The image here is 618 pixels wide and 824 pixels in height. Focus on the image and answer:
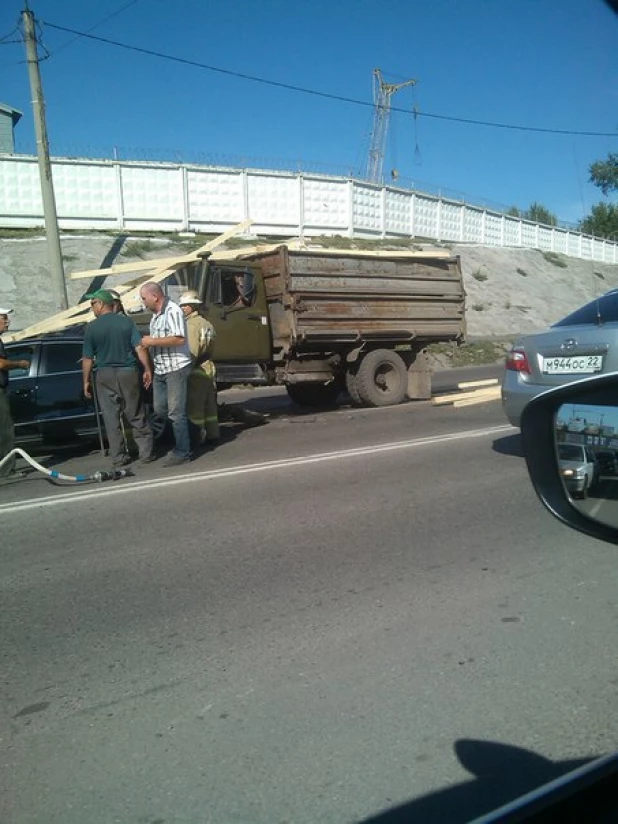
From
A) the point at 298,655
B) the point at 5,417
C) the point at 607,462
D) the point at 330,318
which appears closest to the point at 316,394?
the point at 330,318

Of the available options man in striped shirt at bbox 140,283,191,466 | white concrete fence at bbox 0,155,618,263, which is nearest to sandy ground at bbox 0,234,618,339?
white concrete fence at bbox 0,155,618,263

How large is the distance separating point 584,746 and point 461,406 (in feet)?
31.5

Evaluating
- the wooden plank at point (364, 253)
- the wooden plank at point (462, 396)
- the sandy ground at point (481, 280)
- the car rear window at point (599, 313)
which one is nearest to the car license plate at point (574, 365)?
the car rear window at point (599, 313)

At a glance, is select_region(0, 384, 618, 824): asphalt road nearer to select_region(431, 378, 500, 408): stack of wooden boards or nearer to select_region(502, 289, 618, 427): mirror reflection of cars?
select_region(502, 289, 618, 427): mirror reflection of cars

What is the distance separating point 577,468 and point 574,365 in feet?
15.5

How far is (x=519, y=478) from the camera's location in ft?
22.9

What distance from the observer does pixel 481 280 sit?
32.4 m

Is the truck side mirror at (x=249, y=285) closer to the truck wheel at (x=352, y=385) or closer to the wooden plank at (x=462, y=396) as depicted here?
the truck wheel at (x=352, y=385)

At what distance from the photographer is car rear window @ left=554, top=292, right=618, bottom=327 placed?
6504mm

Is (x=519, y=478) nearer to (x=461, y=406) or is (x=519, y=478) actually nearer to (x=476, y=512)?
(x=476, y=512)

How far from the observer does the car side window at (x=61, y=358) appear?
9.04 metres

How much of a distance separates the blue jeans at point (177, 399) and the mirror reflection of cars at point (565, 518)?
20.6 feet

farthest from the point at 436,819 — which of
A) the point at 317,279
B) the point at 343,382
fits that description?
the point at 343,382

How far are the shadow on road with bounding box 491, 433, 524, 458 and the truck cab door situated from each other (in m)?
3.93
